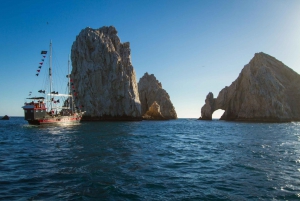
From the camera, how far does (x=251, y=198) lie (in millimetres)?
9250

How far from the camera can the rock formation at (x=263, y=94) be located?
105062 millimetres

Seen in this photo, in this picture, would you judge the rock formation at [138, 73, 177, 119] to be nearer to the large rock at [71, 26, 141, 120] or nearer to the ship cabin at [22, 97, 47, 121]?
the large rock at [71, 26, 141, 120]

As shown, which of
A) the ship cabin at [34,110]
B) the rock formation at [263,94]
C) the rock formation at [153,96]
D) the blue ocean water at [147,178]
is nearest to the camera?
the blue ocean water at [147,178]

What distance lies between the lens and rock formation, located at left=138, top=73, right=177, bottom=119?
168 metres

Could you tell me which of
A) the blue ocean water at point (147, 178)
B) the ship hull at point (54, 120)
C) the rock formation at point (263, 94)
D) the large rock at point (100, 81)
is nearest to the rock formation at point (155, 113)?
the large rock at point (100, 81)

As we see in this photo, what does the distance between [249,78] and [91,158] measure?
11354cm

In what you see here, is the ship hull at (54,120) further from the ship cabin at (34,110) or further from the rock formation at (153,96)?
the rock formation at (153,96)

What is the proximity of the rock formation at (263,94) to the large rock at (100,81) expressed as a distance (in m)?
56.7

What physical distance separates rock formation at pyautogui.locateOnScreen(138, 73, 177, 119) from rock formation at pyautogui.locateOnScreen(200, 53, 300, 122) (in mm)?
43260

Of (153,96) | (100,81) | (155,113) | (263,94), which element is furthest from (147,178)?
(153,96)

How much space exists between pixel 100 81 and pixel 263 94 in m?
77.6

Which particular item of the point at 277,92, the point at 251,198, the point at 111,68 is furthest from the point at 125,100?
the point at 251,198

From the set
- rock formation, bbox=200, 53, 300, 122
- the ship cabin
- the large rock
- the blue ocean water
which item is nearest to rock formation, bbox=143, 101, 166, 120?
the large rock

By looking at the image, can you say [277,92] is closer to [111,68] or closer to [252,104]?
[252,104]
